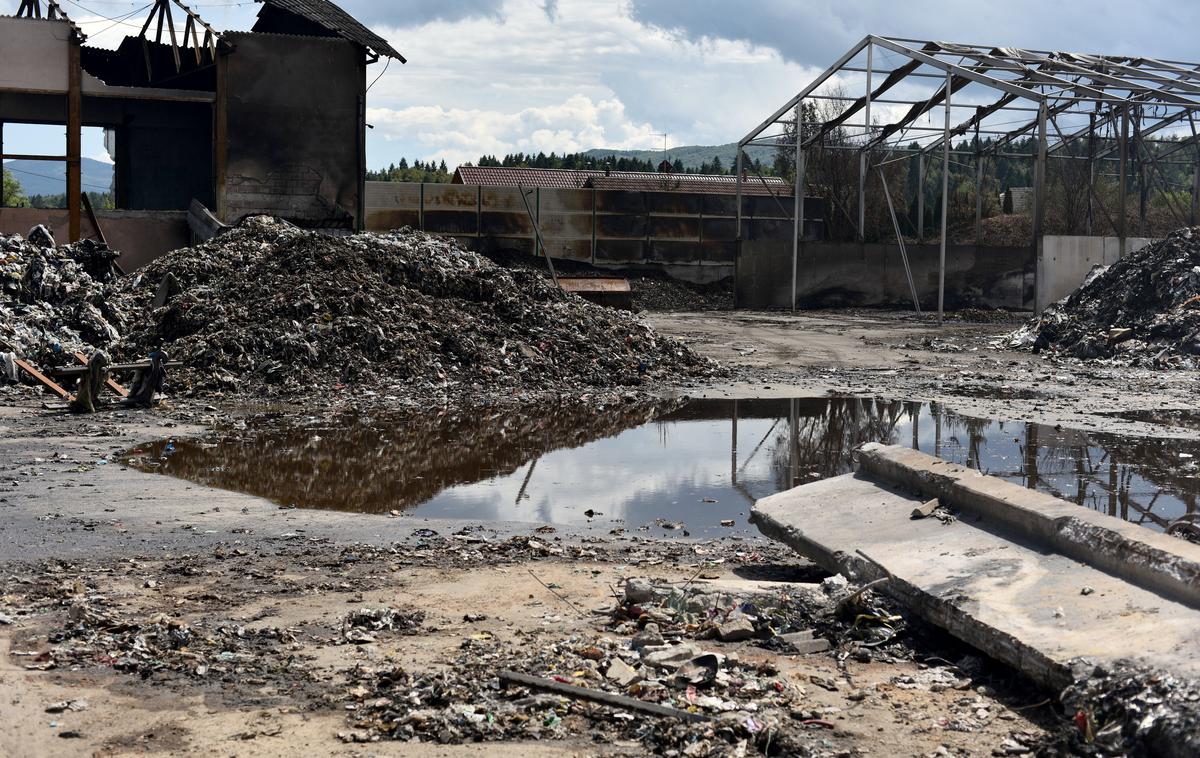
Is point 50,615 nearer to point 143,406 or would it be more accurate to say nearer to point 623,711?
point 623,711

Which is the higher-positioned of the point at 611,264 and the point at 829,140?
the point at 829,140

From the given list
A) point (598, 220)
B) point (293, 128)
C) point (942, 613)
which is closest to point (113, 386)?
point (942, 613)

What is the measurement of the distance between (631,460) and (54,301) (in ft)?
30.9

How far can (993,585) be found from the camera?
4.88 metres

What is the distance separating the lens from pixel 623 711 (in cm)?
405

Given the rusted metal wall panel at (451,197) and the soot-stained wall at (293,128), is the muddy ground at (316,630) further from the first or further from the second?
the rusted metal wall panel at (451,197)

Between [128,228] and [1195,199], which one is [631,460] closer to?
[128,228]

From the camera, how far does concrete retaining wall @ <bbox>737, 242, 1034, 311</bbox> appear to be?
26828mm

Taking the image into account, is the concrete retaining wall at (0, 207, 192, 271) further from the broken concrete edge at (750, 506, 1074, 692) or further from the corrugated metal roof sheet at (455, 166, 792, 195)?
the broken concrete edge at (750, 506, 1074, 692)

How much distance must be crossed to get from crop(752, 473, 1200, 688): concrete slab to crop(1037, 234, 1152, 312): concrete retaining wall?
18969mm

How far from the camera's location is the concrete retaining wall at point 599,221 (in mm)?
30000

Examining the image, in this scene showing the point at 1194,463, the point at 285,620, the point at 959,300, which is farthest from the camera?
the point at 959,300

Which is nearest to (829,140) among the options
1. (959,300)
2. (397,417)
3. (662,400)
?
(959,300)

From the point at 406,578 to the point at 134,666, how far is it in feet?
5.36
